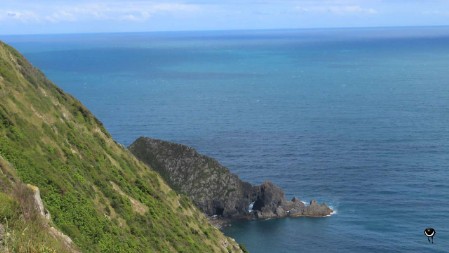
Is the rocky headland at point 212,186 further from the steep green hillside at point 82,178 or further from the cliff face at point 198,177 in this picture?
the steep green hillside at point 82,178

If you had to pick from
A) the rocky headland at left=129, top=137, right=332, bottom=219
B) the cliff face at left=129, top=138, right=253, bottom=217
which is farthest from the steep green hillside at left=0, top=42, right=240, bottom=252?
the cliff face at left=129, top=138, right=253, bottom=217

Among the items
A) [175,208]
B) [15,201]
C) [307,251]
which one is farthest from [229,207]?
[15,201]

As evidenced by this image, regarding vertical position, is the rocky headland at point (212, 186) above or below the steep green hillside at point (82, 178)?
below

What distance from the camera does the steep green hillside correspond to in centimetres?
3634

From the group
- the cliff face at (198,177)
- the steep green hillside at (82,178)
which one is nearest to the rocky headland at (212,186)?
the cliff face at (198,177)

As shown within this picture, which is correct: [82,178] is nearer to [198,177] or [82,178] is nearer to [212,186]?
[212,186]

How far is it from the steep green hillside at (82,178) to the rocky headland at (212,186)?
147 ft

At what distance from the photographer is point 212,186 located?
11862 centimetres

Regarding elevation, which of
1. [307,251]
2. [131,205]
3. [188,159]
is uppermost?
[131,205]

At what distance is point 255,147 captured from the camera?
153125 mm

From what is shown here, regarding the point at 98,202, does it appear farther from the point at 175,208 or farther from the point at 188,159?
the point at 188,159

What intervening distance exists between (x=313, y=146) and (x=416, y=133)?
110 feet

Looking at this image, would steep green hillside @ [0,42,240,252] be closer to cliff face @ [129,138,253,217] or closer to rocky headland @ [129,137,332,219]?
rocky headland @ [129,137,332,219]

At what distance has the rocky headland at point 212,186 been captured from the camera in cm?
11438
